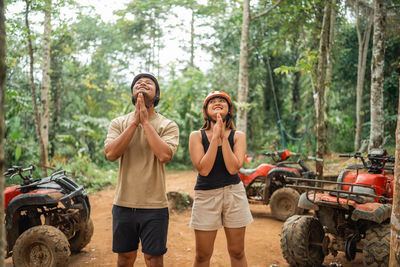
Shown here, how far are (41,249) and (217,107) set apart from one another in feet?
8.29

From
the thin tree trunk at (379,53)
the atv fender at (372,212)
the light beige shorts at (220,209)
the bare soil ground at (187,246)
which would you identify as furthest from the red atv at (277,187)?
the light beige shorts at (220,209)

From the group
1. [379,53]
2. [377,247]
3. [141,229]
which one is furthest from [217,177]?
[379,53]

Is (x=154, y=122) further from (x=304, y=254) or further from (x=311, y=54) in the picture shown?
(x=311, y=54)

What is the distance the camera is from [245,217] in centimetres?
275

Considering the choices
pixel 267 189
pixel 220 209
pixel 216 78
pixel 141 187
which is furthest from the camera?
pixel 216 78

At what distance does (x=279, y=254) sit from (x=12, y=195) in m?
3.59

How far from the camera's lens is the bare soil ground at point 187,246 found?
4098 millimetres

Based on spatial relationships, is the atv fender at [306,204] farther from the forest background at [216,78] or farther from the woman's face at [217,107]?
the forest background at [216,78]

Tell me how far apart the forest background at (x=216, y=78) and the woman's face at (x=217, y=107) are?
5004 millimetres

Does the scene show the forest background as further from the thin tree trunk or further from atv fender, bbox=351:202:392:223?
atv fender, bbox=351:202:392:223

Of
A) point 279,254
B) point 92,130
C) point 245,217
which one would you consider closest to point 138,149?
point 245,217

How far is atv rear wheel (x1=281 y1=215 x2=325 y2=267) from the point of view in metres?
3.65

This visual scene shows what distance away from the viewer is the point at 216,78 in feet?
49.3

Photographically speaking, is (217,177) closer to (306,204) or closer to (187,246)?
(306,204)
